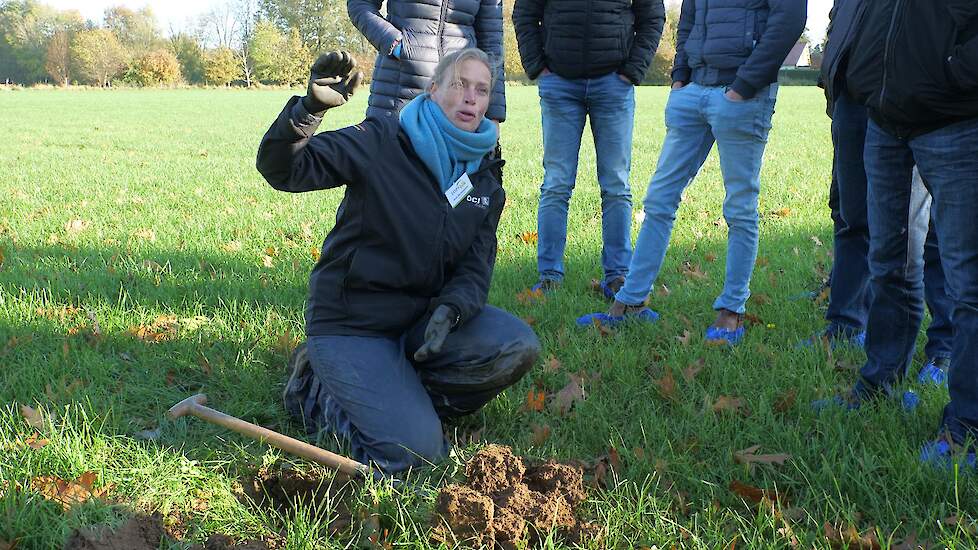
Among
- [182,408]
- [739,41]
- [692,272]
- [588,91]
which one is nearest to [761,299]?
[692,272]

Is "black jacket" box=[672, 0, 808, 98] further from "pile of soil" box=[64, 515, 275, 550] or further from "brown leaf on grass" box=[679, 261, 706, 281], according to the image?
"pile of soil" box=[64, 515, 275, 550]

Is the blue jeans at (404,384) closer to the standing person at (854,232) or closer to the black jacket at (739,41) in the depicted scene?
the standing person at (854,232)

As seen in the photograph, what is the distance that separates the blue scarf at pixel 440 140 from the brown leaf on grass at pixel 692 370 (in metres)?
1.29

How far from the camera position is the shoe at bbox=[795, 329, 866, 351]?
3.82m

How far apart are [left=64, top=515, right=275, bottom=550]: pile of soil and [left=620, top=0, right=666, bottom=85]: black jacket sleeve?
3.52 m

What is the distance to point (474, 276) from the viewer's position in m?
3.28

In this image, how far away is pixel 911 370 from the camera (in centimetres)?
354

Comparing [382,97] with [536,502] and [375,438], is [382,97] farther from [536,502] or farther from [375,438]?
[536,502]

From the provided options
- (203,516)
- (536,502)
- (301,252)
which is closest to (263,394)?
(203,516)

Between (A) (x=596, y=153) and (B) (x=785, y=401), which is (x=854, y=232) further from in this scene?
(A) (x=596, y=153)

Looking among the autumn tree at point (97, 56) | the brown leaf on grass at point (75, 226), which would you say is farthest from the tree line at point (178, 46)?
the brown leaf on grass at point (75, 226)

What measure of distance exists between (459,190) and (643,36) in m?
2.29

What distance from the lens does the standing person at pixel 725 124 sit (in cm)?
385

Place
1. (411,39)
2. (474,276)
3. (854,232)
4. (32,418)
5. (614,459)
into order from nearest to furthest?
(614,459), (32,418), (474,276), (854,232), (411,39)
